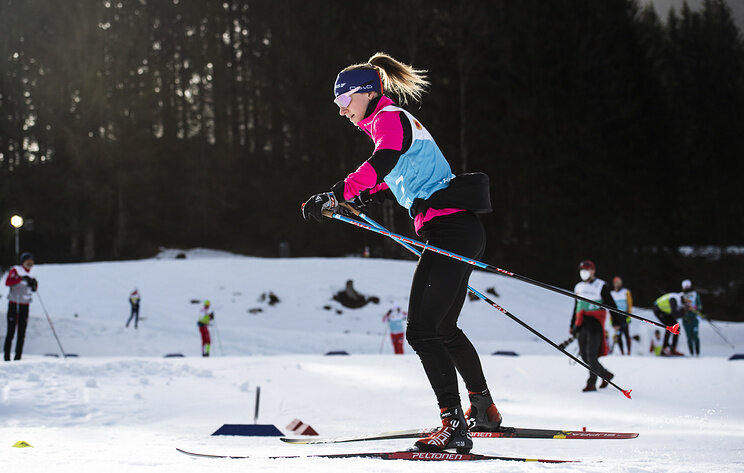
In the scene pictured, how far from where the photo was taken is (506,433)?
3.92 meters

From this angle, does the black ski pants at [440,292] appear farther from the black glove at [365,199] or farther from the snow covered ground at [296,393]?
the snow covered ground at [296,393]

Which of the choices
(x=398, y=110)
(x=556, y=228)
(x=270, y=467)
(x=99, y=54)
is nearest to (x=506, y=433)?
(x=270, y=467)

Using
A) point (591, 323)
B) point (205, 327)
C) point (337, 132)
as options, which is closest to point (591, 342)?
point (591, 323)

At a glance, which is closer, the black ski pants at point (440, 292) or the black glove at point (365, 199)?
the black ski pants at point (440, 292)

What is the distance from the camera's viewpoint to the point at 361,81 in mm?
3625

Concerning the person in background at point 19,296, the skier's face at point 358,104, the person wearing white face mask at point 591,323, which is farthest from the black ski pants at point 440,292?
the person in background at point 19,296

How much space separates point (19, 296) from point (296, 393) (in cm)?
619

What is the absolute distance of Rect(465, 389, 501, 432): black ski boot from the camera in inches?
154

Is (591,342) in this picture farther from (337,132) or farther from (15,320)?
(337,132)

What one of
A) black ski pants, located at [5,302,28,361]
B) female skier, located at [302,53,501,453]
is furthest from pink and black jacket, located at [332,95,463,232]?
black ski pants, located at [5,302,28,361]

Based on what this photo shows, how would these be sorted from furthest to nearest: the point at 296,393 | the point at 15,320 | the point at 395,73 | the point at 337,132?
the point at 337,132 < the point at 15,320 < the point at 296,393 < the point at 395,73

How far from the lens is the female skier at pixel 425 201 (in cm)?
342

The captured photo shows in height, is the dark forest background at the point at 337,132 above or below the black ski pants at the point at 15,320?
above

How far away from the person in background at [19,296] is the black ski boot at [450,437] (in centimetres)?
996
